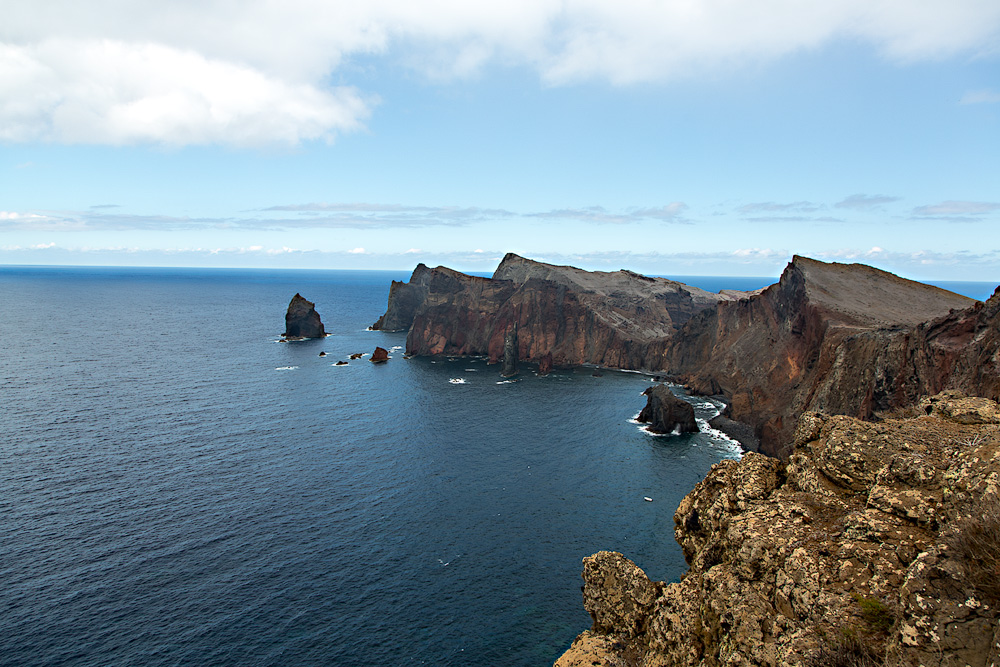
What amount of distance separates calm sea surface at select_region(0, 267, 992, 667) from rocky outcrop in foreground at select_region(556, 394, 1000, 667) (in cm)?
2480

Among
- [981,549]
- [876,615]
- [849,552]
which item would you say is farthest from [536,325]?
[981,549]

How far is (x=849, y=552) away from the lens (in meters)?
16.2

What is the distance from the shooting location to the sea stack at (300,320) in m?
192

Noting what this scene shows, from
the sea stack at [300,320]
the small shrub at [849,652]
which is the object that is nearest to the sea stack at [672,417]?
the small shrub at [849,652]

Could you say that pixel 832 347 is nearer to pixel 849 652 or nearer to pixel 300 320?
pixel 849 652

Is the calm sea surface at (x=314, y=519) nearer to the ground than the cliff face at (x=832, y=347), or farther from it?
nearer to the ground

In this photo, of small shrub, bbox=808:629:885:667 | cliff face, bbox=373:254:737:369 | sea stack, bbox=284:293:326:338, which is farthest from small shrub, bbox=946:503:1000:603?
sea stack, bbox=284:293:326:338

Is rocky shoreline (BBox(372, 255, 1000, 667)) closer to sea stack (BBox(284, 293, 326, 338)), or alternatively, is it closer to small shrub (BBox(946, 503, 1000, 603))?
small shrub (BBox(946, 503, 1000, 603))

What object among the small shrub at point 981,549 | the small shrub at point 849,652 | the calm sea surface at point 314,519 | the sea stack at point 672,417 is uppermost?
the small shrub at point 981,549

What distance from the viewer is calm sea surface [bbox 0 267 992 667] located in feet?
139

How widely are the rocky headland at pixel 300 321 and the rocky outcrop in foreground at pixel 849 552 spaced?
185 metres

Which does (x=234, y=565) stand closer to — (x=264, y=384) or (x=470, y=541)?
(x=470, y=541)

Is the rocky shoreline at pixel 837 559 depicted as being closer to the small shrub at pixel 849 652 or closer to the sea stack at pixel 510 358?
the small shrub at pixel 849 652

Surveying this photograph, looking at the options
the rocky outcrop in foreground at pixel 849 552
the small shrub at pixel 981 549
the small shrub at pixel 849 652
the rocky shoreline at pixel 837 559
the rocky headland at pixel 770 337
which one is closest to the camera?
the small shrub at pixel 981 549
